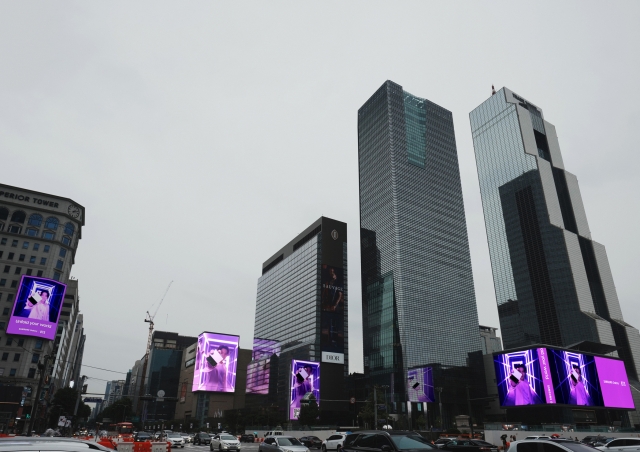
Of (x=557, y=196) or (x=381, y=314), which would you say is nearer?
(x=381, y=314)

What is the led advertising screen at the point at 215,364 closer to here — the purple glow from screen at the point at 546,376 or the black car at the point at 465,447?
the purple glow from screen at the point at 546,376

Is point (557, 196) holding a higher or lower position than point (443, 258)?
higher

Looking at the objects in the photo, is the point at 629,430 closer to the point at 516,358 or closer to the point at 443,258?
the point at 516,358

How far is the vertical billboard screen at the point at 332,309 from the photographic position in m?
154

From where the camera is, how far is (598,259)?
19300 centimetres

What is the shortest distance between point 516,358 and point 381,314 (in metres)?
82.9

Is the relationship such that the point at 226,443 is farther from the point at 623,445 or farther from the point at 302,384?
the point at 302,384

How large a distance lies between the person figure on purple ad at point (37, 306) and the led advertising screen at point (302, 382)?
220 ft

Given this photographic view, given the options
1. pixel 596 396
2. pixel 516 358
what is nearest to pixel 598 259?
pixel 596 396

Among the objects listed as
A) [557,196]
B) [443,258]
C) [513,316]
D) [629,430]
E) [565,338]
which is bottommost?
[629,430]

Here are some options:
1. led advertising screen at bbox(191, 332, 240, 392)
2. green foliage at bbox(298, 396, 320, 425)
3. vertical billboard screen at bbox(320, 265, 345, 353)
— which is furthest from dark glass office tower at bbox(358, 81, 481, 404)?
led advertising screen at bbox(191, 332, 240, 392)

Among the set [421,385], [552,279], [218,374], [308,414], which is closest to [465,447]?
[218,374]

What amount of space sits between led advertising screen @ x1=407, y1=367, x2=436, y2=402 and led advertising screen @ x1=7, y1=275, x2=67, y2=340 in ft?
341

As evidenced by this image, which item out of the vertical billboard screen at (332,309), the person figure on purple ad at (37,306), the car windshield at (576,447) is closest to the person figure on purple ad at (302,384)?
the vertical billboard screen at (332,309)
